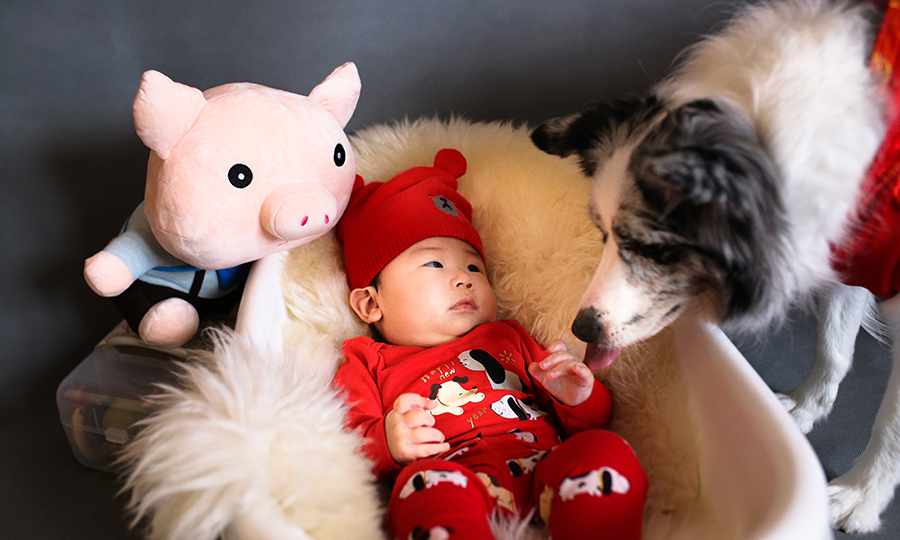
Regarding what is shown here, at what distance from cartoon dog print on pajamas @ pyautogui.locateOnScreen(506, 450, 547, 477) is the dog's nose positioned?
25 cm

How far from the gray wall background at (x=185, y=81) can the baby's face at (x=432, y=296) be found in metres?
0.72

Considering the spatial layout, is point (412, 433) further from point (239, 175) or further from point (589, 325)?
point (239, 175)

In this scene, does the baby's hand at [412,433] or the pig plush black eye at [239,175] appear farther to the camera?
the pig plush black eye at [239,175]

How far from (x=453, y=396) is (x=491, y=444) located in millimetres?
123

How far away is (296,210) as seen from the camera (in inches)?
44.4

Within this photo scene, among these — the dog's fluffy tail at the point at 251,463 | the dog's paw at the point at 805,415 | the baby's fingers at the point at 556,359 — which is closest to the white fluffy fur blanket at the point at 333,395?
the dog's fluffy tail at the point at 251,463

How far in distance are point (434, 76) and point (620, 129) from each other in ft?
2.95

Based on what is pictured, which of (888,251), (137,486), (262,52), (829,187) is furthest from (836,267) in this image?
(262,52)

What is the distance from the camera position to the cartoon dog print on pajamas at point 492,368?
45.4 inches

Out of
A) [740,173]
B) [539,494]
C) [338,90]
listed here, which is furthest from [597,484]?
[338,90]

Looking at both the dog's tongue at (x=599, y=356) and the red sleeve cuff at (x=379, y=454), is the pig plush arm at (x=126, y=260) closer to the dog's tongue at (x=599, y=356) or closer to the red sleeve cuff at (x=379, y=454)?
the red sleeve cuff at (x=379, y=454)

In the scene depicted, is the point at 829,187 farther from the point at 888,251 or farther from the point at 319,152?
the point at 319,152

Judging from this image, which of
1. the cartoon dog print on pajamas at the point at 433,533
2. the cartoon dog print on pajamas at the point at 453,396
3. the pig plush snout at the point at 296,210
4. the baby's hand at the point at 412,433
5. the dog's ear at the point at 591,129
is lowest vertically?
the cartoon dog print on pajamas at the point at 453,396

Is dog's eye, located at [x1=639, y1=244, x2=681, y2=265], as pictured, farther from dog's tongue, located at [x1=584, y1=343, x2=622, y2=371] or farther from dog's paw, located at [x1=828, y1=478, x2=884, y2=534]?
dog's paw, located at [x1=828, y1=478, x2=884, y2=534]
